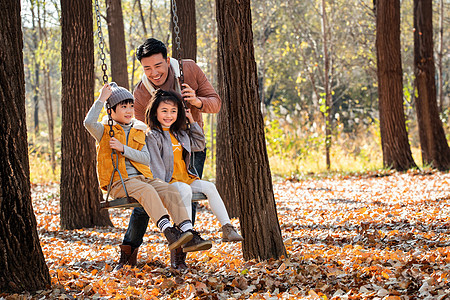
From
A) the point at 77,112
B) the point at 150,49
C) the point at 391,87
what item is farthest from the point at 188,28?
the point at 391,87

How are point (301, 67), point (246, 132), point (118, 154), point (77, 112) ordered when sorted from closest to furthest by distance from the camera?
point (118, 154), point (246, 132), point (77, 112), point (301, 67)

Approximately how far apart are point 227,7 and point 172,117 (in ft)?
3.08

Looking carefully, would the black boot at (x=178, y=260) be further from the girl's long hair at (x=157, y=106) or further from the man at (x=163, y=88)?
the girl's long hair at (x=157, y=106)

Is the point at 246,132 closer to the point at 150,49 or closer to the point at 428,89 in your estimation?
the point at 150,49

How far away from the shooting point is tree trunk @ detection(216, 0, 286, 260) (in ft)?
13.6

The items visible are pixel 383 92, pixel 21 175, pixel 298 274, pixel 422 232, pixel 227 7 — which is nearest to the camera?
pixel 21 175

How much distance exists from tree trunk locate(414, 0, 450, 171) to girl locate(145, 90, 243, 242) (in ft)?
28.0

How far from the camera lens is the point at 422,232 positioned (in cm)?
520

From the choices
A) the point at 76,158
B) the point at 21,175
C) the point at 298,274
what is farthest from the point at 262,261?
the point at 76,158

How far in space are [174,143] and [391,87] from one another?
314 inches

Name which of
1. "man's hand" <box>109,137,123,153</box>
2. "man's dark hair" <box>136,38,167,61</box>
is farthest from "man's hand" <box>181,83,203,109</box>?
"man's hand" <box>109,137,123,153</box>

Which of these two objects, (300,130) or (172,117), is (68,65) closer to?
(172,117)

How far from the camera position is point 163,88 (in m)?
4.50

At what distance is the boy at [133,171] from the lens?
3871mm
